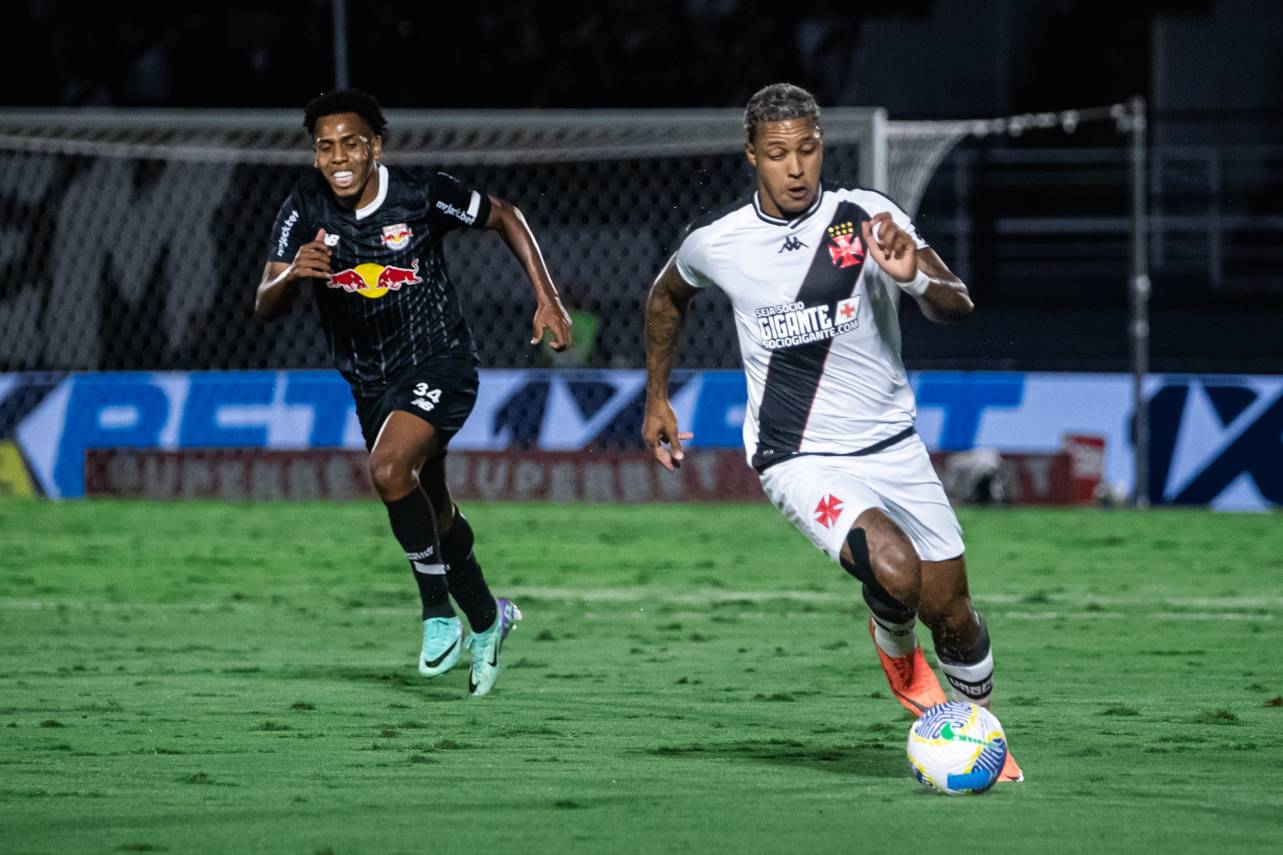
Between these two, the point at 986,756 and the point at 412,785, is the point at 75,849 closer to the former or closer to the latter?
the point at 412,785

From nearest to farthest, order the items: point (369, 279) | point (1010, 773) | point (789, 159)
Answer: point (1010, 773)
point (789, 159)
point (369, 279)

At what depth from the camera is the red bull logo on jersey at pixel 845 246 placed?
6176 millimetres

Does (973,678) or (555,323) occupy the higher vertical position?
(555,323)

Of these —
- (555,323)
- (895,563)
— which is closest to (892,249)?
(895,563)

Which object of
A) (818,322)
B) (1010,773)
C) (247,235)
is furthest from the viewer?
(247,235)

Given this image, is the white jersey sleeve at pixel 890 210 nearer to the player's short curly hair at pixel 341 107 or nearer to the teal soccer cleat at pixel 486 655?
the player's short curly hair at pixel 341 107

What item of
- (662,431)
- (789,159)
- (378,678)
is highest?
(789,159)

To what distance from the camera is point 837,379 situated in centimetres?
624

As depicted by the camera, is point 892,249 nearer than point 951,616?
Yes

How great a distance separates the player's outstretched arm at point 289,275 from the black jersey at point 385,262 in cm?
14

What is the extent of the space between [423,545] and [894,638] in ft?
7.16

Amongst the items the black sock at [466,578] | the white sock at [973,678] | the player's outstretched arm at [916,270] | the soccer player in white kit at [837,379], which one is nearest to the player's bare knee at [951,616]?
the soccer player in white kit at [837,379]

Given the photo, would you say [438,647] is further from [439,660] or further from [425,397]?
[425,397]

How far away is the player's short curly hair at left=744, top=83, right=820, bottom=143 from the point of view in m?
6.06
